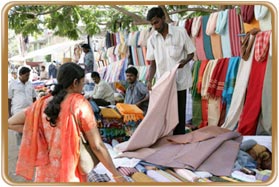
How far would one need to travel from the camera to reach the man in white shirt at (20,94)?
4.70 ft

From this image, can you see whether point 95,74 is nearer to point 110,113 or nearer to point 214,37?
point 110,113

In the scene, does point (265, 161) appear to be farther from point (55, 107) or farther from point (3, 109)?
point (3, 109)

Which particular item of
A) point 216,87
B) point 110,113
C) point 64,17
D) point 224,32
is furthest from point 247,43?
point 64,17

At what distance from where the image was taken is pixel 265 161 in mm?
1823

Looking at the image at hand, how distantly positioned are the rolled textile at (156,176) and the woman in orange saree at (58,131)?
0.34 meters

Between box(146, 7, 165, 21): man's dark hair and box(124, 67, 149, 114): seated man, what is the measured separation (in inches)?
14.3

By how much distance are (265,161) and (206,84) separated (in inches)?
36.5

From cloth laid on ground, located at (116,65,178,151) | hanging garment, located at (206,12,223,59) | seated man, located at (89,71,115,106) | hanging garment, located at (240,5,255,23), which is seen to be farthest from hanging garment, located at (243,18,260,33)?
seated man, located at (89,71,115,106)

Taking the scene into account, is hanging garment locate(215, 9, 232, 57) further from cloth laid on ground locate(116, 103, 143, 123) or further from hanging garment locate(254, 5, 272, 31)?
cloth laid on ground locate(116, 103, 143, 123)

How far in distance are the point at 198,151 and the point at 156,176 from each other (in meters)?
0.34

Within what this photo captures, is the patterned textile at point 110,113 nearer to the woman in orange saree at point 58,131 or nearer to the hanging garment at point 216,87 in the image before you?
the woman in orange saree at point 58,131

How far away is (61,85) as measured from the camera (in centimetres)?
139

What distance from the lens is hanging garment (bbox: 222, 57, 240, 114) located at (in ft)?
8.29

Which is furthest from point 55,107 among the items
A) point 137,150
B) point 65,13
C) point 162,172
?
point 137,150
